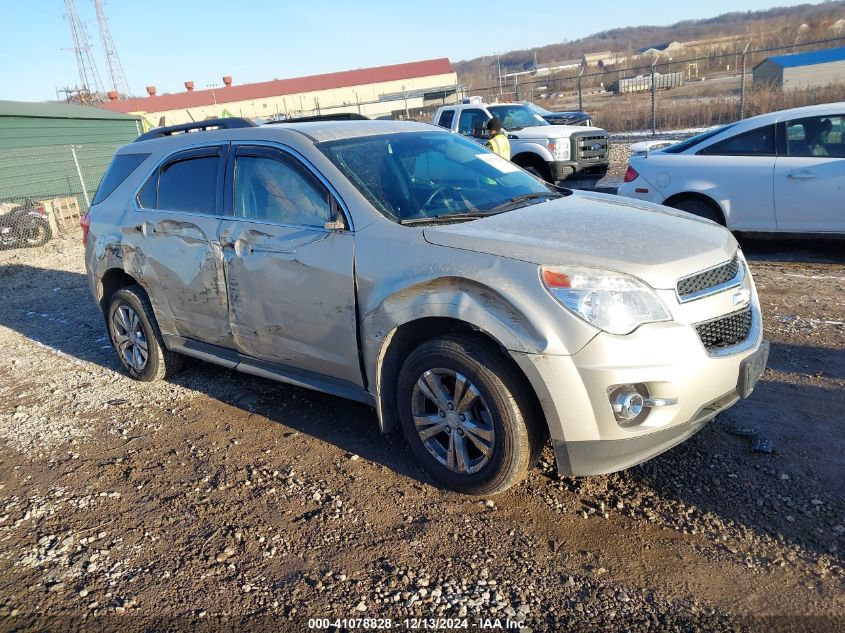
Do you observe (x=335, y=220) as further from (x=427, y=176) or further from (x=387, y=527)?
(x=387, y=527)

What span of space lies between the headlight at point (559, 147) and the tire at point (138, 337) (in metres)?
9.69

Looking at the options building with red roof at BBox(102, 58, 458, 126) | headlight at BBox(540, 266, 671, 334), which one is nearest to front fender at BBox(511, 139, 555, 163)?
headlight at BBox(540, 266, 671, 334)

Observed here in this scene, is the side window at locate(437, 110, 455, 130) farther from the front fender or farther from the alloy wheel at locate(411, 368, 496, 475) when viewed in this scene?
the alloy wheel at locate(411, 368, 496, 475)

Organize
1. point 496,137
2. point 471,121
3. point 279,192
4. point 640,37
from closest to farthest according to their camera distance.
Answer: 1. point 279,192
2. point 496,137
3. point 471,121
4. point 640,37

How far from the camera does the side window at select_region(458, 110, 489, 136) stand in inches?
572

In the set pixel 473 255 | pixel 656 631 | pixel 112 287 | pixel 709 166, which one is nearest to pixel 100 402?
pixel 112 287

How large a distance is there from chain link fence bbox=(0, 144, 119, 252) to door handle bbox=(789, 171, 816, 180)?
1370cm

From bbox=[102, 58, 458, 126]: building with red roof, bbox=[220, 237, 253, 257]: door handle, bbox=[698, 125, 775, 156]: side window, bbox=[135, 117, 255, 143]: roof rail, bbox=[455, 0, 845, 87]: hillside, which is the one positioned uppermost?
bbox=[455, 0, 845, 87]: hillside

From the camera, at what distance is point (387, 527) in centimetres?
325

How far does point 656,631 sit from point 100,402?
441 cm

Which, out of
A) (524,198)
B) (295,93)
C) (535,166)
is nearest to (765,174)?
(524,198)

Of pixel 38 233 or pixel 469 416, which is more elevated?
pixel 38 233

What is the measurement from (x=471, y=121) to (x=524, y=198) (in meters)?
11.4

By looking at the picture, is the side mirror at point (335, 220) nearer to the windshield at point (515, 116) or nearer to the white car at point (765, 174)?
the white car at point (765, 174)
